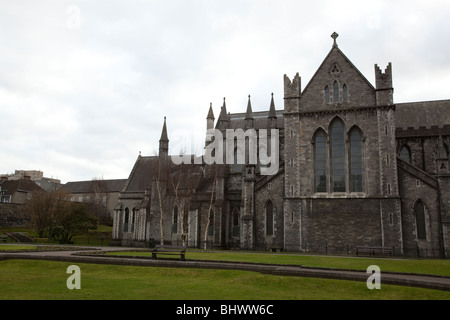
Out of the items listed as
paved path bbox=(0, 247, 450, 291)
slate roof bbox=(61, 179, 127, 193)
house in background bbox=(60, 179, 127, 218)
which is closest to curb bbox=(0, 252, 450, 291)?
paved path bbox=(0, 247, 450, 291)

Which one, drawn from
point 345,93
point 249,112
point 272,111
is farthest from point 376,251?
point 249,112

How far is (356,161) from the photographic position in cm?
3572

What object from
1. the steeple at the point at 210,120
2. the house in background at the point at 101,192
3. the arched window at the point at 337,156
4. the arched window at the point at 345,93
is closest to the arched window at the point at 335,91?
the arched window at the point at 345,93

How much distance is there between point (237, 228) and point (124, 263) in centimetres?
2351

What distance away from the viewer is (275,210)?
123 feet

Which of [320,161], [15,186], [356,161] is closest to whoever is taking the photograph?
[356,161]

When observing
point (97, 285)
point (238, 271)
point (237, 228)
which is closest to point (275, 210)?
point (237, 228)

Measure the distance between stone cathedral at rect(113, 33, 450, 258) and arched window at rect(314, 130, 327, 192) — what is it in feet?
0.31

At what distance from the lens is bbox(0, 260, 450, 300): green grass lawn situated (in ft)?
41.1

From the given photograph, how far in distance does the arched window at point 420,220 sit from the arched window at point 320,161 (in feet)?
25.9

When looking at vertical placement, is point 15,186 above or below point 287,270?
above

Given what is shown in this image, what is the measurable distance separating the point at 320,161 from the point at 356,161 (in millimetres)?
3274

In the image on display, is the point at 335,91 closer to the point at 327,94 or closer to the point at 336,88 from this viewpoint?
the point at 336,88
